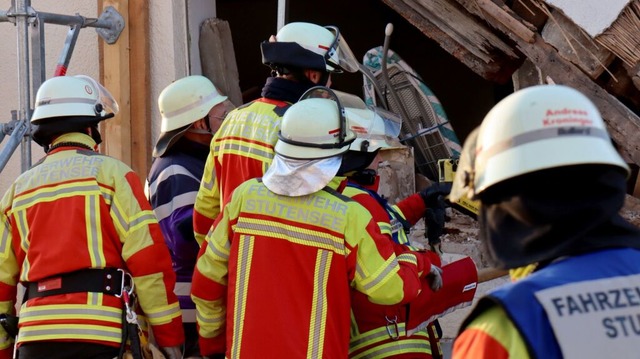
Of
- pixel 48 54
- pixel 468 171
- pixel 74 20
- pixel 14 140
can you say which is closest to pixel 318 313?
pixel 468 171

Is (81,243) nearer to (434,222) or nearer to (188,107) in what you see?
(188,107)

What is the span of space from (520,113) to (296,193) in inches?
65.9

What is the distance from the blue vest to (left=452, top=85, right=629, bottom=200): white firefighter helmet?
0.19 metres

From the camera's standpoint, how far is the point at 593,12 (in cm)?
500

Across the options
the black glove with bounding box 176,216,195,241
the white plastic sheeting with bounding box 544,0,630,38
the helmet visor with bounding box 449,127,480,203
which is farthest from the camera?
the white plastic sheeting with bounding box 544,0,630,38

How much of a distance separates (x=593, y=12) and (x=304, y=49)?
5.35 feet

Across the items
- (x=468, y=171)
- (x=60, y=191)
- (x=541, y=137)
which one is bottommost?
(x=60, y=191)

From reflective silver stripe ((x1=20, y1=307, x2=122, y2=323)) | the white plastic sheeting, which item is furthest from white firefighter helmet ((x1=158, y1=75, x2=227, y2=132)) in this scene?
the white plastic sheeting

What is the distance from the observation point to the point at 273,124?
13.6 feet

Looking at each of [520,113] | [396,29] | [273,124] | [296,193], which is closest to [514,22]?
[273,124]

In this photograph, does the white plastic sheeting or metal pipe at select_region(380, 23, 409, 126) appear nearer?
the white plastic sheeting

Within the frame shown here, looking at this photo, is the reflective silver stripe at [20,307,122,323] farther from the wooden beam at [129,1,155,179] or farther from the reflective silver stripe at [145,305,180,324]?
the wooden beam at [129,1,155,179]

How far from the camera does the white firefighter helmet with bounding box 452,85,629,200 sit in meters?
1.84

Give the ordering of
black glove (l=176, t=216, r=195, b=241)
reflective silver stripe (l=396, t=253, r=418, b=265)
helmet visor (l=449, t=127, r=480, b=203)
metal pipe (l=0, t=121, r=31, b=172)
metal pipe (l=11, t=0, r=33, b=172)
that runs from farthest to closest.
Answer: metal pipe (l=11, t=0, r=33, b=172) < metal pipe (l=0, t=121, r=31, b=172) < black glove (l=176, t=216, r=195, b=241) < reflective silver stripe (l=396, t=253, r=418, b=265) < helmet visor (l=449, t=127, r=480, b=203)
